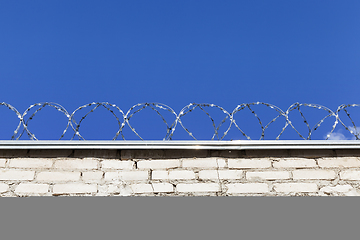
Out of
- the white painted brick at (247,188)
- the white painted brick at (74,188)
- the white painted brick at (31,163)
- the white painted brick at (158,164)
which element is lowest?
the white painted brick at (247,188)

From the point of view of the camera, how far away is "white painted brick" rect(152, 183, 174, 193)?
329cm

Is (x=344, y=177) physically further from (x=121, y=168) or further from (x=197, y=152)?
(x=121, y=168)

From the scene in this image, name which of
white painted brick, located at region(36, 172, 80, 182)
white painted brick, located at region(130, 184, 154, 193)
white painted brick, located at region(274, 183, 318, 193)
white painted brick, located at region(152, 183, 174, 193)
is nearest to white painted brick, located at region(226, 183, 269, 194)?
white painted brick, located at region(274, 183, 318, 193)

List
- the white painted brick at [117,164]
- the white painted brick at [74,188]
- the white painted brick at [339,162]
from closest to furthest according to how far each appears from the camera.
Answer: the white painted brick at [74,188] < the white painted brick at [117,164] < the white painted brick at [339,162]

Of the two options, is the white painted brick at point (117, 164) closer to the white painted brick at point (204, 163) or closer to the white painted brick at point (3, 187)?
the white painted brick at point (204, 163)

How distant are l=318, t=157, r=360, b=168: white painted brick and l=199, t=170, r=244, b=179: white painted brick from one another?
96 cm

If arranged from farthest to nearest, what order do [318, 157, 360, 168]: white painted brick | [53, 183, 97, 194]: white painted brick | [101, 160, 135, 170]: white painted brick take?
[318, 157, 360, 168]: white painted brick → [101, 160, 135, 170]: white painted brick → [53, 183, 97, 194]: white painted brick

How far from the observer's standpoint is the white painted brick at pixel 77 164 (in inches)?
134

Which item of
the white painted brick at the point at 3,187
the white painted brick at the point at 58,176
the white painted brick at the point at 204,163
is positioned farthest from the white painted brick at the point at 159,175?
the white painted brick at the point at 3,187

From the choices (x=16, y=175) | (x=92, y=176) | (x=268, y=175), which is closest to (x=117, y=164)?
(x=92, y=176)

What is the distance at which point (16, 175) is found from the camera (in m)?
3.37

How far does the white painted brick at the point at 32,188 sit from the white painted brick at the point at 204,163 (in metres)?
1.51

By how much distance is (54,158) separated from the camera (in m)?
3.45

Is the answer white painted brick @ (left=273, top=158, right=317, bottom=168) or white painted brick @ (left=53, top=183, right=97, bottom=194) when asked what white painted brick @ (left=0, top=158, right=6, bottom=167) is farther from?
white painted brick @ (left=273, top=158, right=317, bottom=168)
